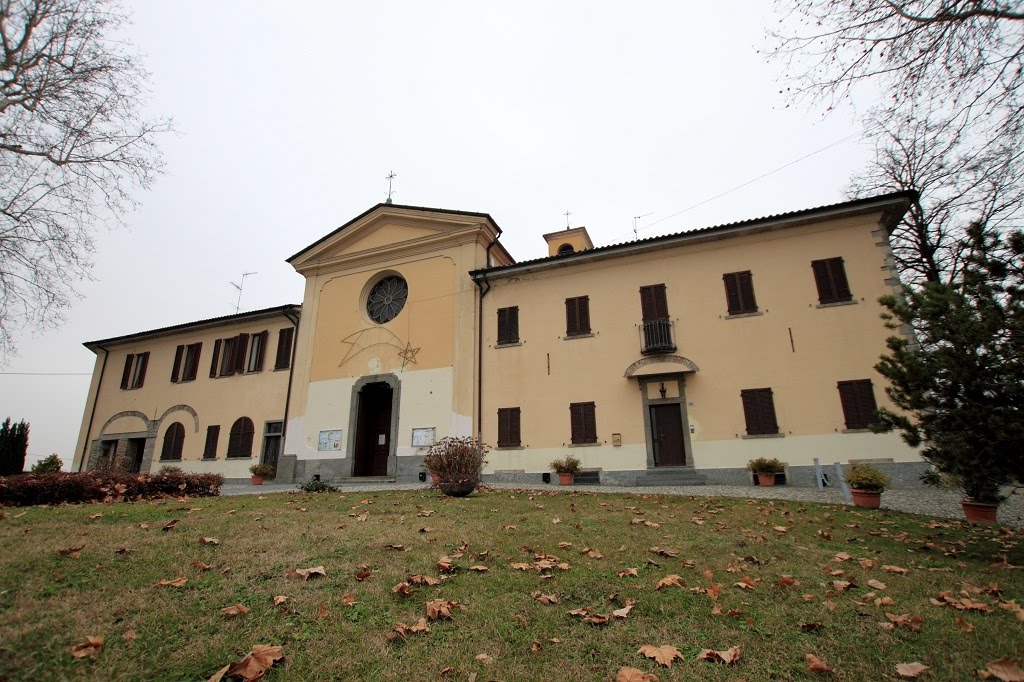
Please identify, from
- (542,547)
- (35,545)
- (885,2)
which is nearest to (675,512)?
(542,547)

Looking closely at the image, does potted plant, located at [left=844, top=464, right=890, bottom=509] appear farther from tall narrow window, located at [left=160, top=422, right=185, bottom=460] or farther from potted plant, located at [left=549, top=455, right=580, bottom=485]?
tall narrow window, located at [left=160, top=422, right=185, bottom=460]

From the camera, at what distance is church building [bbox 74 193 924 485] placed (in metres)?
13.9

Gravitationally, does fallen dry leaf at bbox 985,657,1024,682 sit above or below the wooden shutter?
below

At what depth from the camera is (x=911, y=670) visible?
2861mm

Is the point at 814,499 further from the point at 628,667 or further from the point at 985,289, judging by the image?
the point at 628,667

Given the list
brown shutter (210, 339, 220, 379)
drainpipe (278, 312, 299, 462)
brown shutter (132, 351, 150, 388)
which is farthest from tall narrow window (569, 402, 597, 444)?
brown shutter (132, 351, 150, 388)

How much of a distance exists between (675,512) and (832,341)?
870cm

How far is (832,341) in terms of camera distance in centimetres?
1380

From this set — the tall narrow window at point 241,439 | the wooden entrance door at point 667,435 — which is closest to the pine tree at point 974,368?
the wooden entrance door at point 667,435

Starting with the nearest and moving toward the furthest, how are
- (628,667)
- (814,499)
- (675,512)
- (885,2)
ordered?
(628,667) < (885,2) < (675,512) < (814,499)

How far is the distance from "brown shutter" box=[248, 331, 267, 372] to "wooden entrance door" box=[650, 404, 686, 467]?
52.9 feet

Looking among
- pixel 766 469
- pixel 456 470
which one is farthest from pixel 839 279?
pixel 456 470

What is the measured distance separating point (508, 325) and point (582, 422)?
431cm

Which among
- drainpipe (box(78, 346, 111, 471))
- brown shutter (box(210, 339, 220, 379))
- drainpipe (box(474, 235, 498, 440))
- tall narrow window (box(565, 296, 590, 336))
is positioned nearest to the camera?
tall narrow window (box(565, 296, 590, 336))
